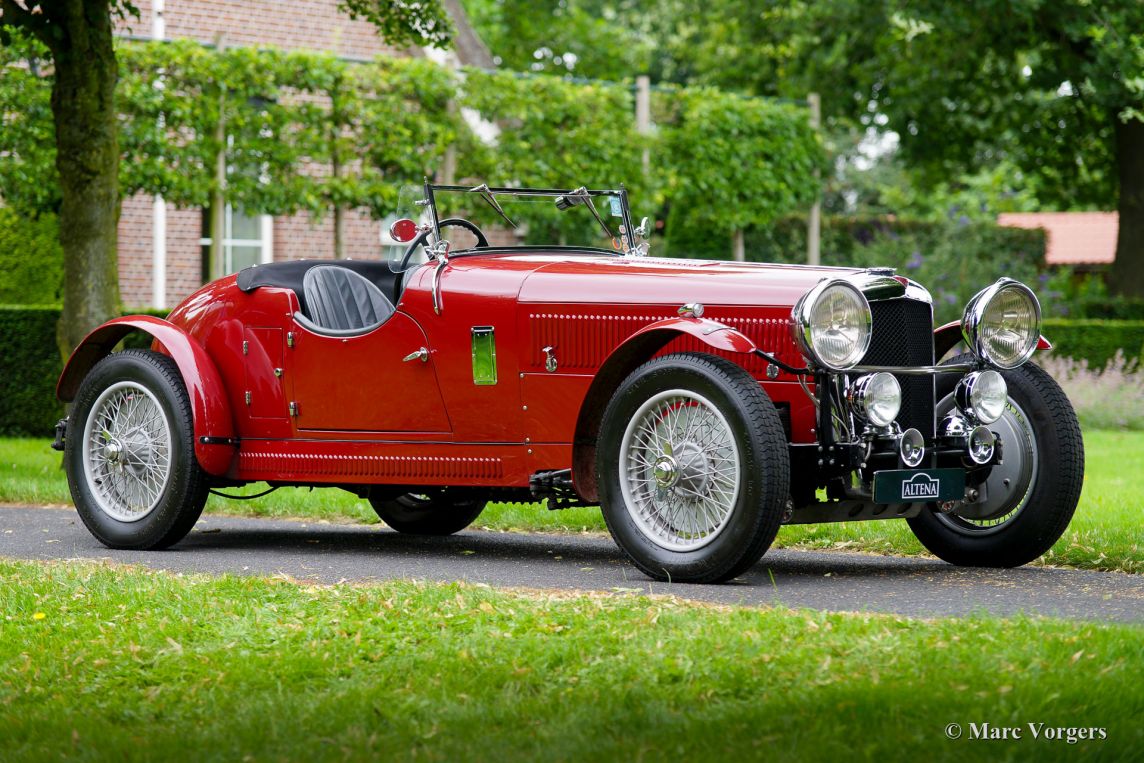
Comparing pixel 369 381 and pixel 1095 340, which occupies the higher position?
pixel 369 381

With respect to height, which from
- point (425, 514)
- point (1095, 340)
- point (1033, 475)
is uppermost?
point (1095, 340)

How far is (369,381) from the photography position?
24.2 ft

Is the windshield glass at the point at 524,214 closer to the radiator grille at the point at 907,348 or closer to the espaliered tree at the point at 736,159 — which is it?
the espaliered tree at the point at 736,159

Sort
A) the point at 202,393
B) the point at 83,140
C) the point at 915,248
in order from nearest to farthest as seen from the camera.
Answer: the point at 202,393
the point at 83,140
the point at 915,248

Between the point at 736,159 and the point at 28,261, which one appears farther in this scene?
the point at 736,159

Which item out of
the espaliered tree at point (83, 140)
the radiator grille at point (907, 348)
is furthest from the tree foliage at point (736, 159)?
the radiator grille at point (907, 348)

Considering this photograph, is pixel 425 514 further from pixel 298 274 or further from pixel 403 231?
pixel 403 231

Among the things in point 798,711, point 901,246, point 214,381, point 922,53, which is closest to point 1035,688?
point 798,711

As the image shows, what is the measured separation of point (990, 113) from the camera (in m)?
25.0

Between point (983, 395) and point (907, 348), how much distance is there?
349mm

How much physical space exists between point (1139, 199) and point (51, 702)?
866 inches

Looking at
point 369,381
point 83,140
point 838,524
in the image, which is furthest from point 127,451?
point 83,140

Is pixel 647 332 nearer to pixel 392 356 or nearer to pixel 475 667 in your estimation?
pixel 392 356

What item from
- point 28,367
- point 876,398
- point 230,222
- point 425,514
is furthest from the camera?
point 230,222
